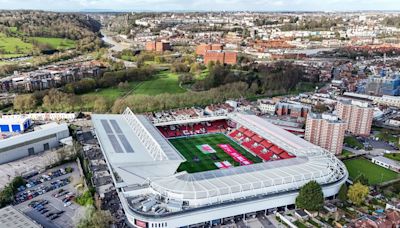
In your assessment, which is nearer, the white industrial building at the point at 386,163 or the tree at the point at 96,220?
the tree at the point at 96,220

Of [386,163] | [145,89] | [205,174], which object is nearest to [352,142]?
[386,163]

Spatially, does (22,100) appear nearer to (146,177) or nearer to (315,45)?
(146,177)

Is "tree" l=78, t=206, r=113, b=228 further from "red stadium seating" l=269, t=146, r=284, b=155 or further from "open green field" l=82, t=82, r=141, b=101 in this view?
"open green field" l=82, t=82, r=141, b=101

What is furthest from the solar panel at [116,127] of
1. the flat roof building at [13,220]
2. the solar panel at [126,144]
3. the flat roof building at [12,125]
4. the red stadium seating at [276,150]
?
the red stadium seating at [276,150]

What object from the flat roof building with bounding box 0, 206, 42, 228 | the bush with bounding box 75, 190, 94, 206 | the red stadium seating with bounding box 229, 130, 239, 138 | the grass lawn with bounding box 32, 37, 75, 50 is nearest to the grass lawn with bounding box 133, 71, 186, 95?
the red stadium seating with bounding box 229, 130, 239, 138

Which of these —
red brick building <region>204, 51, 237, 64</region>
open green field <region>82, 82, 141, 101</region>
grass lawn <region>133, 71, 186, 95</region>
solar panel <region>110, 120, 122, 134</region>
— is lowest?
open green field <region>82, 82, 141, 101</region>

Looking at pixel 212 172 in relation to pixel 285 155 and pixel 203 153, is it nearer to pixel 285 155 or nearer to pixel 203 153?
pixel 203 153

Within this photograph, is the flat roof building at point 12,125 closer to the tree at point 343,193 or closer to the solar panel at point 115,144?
the solar panel at point 115,144
